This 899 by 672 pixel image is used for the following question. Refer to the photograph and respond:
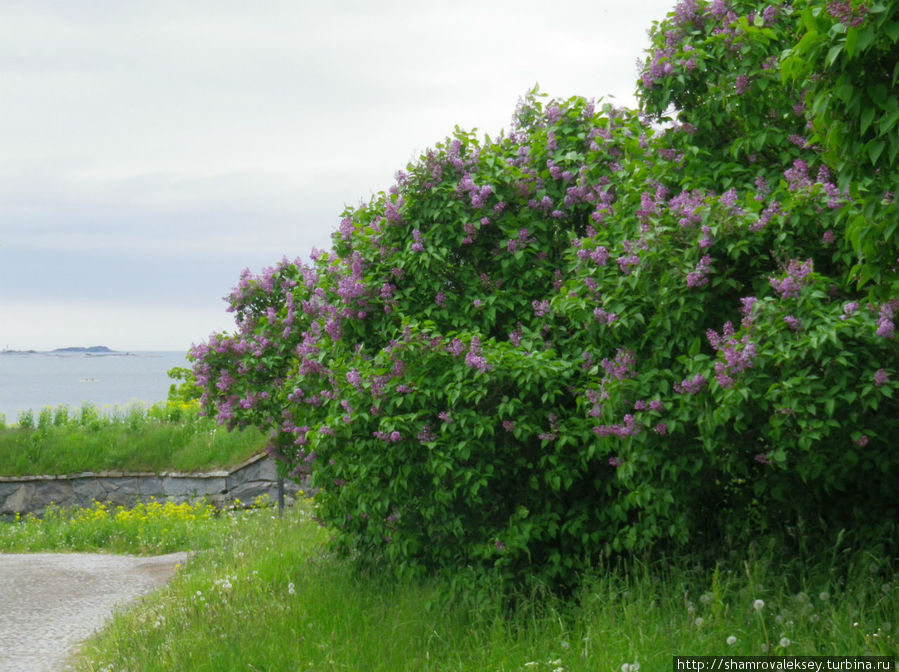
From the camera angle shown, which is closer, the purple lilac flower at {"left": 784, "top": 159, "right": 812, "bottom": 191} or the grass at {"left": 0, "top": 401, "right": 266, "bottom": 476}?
the purple lilac flower at {"left": 784, "top": 159, "right": 812, "bottom": 191}

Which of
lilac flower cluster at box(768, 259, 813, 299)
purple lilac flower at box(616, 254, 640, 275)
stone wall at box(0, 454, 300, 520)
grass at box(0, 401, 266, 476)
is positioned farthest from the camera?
grass at box(0, 401, 266, 476)

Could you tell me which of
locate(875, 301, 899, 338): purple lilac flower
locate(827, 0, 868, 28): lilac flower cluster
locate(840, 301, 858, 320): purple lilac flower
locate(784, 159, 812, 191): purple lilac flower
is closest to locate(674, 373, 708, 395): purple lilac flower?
locate(840, 301, 858, 320): purple lilac flower

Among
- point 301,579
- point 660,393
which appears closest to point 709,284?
point 660,393

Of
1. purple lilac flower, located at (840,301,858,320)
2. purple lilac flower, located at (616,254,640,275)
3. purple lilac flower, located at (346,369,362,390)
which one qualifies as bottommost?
purple lilac flower, located at (346,369,362,390)

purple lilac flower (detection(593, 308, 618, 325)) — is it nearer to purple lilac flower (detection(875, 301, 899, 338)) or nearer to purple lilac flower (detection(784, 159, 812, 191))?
purple lilac flower (detection(784, 159, 812, 191))

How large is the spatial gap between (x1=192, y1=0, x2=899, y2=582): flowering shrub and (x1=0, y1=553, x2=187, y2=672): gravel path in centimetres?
281

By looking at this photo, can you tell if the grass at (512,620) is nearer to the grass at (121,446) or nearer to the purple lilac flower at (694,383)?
the purple lilac flower at (694,383)

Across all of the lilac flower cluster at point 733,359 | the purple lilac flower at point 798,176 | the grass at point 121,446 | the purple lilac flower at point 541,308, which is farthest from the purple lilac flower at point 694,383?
the grass at point 121,446

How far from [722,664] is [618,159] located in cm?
420

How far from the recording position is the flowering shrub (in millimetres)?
5090

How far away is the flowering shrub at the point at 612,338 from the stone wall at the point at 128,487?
8.98 metres

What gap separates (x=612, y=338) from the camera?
19.8 ft

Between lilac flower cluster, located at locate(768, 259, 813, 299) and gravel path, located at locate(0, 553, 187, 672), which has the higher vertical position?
lilac flower cluster, located at locate(768, 259, 813, 299)

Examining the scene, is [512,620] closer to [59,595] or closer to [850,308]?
[850,308]
